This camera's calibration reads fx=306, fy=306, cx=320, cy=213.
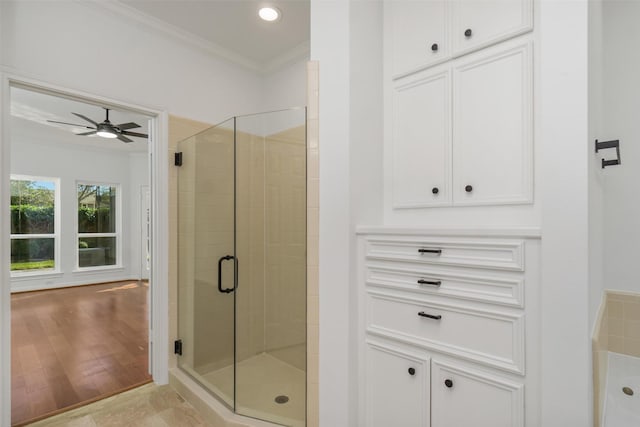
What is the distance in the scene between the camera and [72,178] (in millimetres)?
6102

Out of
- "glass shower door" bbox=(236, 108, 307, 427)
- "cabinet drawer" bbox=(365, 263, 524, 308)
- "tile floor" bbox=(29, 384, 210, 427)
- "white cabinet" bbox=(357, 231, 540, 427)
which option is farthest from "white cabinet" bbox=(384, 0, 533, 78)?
"tile floor" bbox=(29, 384, 210, 427)

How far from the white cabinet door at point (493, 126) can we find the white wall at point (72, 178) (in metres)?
6.89

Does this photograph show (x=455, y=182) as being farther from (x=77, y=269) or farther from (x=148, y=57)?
(x=77, y=269)

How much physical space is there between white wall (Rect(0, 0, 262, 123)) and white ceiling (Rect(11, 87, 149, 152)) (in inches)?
31.7

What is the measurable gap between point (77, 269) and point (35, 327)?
112 inches

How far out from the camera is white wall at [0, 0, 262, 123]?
73.7 inches

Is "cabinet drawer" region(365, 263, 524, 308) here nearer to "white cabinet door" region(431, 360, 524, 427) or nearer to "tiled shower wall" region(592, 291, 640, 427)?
"white cabinet door" region(431, 360, 524, 427)

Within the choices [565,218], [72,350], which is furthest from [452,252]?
[72,350]

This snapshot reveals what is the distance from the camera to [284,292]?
2131 millimetres

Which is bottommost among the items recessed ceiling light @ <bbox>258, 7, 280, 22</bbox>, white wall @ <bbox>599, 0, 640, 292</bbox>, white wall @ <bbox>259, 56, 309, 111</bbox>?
white wall @ <bbox>599, 0, 640, 292</bbox>

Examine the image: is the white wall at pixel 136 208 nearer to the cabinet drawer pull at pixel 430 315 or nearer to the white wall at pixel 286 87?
the white wall at pixel 286 87

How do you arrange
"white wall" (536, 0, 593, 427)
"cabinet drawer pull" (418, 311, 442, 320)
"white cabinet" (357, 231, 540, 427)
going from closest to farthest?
1. "white wall" (536, 0, 593, 427)
2. "white cabinet" (357, 231, 540, 427)
3. "cabinet drawer pull" (418, 311, 442, 320)

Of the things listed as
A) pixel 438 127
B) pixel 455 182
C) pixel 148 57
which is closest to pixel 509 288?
pixel 455 182

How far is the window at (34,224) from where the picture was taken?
18.4 feet
